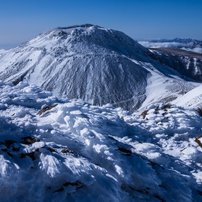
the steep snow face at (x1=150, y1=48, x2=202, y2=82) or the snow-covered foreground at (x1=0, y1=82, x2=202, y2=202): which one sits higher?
the steep snow face at (x1=150, y1=48, x2=202, y2=82)

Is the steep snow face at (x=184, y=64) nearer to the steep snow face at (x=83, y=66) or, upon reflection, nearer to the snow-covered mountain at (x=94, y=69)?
the snow-covered mountain at (x=94, y=69)

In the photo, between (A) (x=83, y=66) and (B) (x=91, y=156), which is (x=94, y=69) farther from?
(B) (x=91, y=156)

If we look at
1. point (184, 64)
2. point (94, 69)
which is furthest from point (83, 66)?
point (184, 64)

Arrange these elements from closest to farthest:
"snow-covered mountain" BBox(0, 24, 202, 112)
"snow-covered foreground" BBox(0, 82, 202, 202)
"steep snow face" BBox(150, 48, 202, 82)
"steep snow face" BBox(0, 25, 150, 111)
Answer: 1. "snow-covered foreground" BBox(0, 82, 202, 202)
2. "snow-covered mountain" BBox(0, 24, 202, 112)
3. "steep snow face" BBox(0, 25, 150, 111)
4. "steep snow face" BBox(150, 48, 202, 82)

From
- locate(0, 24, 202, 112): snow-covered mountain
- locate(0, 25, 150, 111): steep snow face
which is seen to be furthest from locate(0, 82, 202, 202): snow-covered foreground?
locate(0, 25, 150, 111): steep snow face


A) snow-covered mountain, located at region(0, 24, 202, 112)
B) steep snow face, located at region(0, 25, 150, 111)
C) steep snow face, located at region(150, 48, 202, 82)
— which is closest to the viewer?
snow-covered mountain, located at region(0, 24, 202, 112)

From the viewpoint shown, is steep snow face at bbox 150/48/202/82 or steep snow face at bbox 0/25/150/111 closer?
steep snow face at bbox 0/25/150/111

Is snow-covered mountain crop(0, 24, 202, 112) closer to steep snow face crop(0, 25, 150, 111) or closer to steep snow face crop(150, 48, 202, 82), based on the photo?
steep snow face crop(0, 25, 150, 111)

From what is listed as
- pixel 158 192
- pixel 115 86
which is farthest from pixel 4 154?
pixel 115 86
